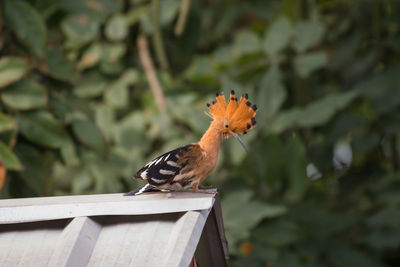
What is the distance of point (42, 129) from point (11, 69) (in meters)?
0.18

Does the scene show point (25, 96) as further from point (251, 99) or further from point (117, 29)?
point (251, 99)

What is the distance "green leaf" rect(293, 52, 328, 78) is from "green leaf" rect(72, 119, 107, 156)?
712 mm

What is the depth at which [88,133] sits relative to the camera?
172 cm

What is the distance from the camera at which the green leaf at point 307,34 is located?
6.47ft

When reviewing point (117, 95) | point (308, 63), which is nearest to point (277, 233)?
point (308, 63)

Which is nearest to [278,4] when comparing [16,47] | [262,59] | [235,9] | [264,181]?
[235,9]

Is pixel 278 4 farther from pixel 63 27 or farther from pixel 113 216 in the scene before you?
pixel 113 216

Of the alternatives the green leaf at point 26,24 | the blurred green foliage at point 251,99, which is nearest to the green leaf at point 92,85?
the blurred green foliage at point 251,99

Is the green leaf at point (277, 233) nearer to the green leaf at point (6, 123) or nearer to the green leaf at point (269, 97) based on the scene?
the green leaf at point (269, 97)

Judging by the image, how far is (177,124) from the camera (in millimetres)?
1999

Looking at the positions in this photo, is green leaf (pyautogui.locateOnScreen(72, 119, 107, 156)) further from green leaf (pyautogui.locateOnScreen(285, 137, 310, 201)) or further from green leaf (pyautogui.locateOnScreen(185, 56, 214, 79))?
green leaf (pyautogui.locateOnScreen(285, 137, 310, 201))

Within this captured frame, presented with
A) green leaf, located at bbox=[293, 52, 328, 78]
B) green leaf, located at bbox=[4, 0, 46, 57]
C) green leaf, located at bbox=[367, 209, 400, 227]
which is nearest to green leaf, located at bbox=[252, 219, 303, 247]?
green leaf, located at bbox=[367, 209, 400, 227]

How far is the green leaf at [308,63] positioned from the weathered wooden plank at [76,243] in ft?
4.19

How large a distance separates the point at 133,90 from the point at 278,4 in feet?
2.42
